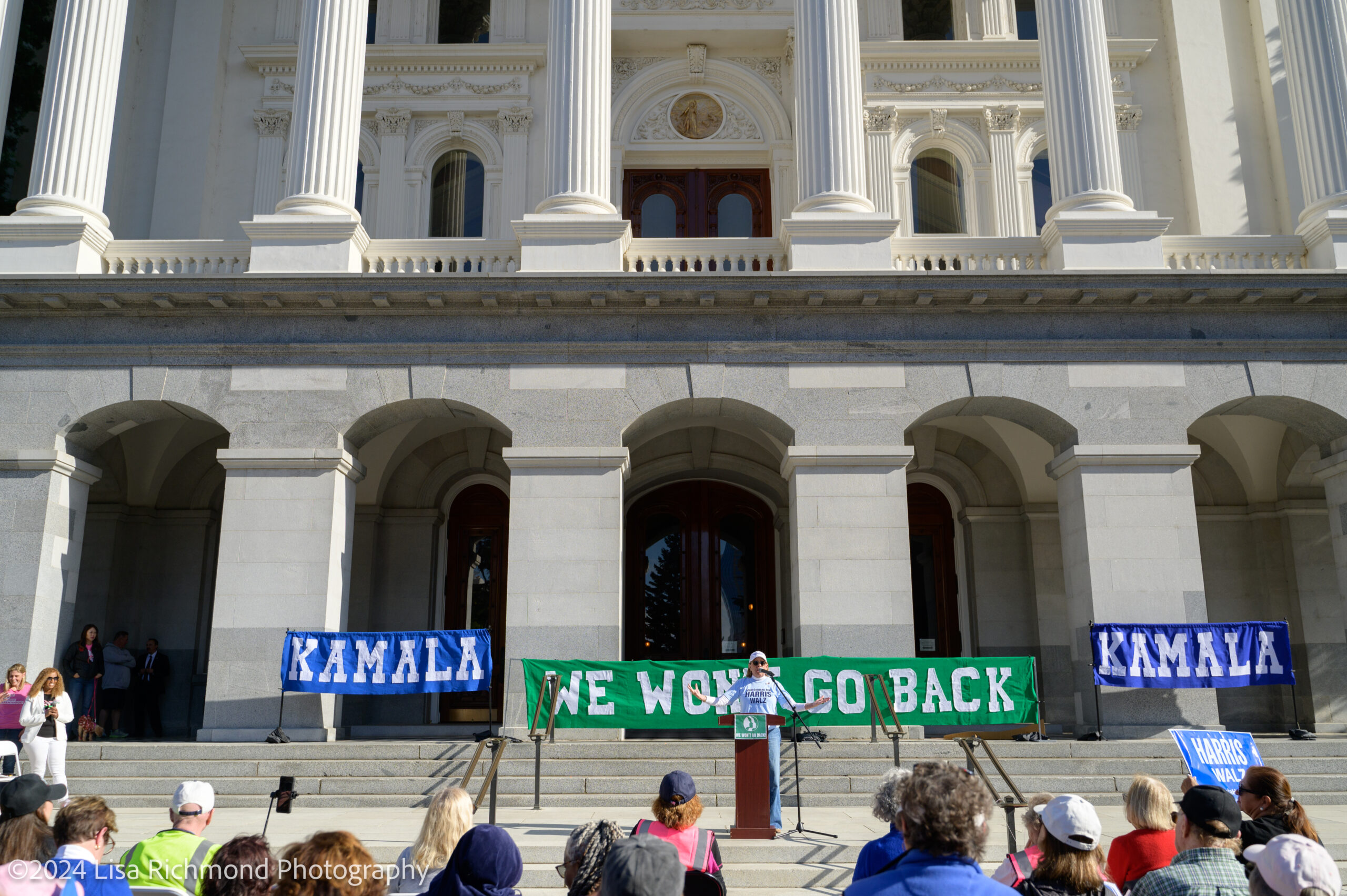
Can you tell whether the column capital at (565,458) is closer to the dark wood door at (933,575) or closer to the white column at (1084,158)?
the dark wood door at (933,575)

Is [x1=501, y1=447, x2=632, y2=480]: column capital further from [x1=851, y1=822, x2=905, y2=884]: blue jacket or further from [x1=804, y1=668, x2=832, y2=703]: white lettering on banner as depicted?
[x1=851, y1=822, x2=905, y2=884]: blue jacket

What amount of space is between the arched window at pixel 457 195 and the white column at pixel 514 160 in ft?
2.48

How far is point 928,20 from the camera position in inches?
1143

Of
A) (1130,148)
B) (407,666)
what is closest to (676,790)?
(407,666)

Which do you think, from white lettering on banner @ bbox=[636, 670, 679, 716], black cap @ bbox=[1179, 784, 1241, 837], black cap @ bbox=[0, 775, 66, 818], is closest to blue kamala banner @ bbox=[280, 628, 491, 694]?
white lettering on banner @ bbox=[636, 670, 679, 716]

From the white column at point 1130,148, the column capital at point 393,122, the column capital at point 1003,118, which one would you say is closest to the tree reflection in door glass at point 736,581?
the column capital at point 1003,118

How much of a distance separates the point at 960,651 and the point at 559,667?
1138cm

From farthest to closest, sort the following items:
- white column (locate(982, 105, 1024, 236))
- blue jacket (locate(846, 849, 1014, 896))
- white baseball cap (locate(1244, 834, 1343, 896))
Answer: white column (locate(982, 105, 1024, 236))
white baseball cap (locate(1244, 834, 1343, 896))
blue jacket (locate(846, 849, 1014, 896))

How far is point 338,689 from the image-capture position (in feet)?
59.8

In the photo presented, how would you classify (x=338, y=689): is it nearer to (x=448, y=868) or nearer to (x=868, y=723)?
(x=868, y=723)

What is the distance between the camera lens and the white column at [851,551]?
1895 centimetres

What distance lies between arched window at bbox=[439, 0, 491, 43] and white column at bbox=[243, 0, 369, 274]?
7111mm

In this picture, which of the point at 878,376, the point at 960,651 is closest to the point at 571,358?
the point at 878,376

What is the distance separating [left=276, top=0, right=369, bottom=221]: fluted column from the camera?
2097cm
